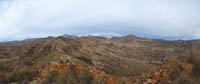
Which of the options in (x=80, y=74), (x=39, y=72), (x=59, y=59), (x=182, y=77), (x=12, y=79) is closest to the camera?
(x=182, y=77)

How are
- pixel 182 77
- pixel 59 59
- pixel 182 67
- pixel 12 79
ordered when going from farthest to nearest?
1. pixel 59 59
2. pixel 12 79
3. pixel 182 67
4. pixel 182 77

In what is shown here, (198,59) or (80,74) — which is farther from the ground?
(198,59)

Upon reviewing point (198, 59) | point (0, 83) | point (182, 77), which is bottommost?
point (0, 83)

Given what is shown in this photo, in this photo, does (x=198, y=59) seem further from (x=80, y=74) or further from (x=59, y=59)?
(x=59, y=59)

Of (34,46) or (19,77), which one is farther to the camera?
(34,46)

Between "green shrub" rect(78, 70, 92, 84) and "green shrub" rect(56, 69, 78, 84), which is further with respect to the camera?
"green shrub" rect(78, 70, 92, 84)

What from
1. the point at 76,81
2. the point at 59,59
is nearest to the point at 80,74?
the point at 76,81

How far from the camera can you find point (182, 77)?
20.6ft

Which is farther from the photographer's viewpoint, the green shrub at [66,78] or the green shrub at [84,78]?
the green shrub at [84,78]

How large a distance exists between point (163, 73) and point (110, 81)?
105 inches

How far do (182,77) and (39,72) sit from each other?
7.17 m

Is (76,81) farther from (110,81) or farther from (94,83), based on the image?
(110,81)

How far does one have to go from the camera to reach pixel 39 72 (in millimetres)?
8805

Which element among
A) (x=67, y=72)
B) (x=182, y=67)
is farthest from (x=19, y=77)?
(x=182, y=67)
